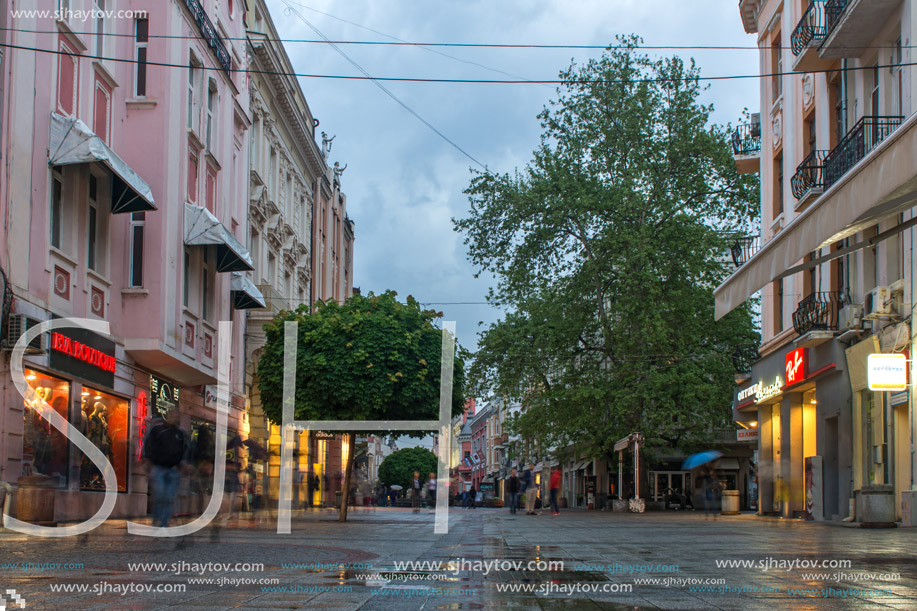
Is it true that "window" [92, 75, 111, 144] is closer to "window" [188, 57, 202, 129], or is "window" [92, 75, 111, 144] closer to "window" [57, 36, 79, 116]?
"window" [57, 36, 79, 116]

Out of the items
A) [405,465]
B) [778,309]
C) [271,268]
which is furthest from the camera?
[405,465]

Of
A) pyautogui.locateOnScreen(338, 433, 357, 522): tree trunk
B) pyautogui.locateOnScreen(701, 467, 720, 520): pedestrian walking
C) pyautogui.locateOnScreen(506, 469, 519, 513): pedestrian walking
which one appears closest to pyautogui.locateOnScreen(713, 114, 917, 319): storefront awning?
pyautogui.locateOnScreen(338, 433, 357, 522): tree trunk

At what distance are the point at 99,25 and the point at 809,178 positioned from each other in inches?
658

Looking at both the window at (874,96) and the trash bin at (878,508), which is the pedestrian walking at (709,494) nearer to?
the trash bin at (878,508)

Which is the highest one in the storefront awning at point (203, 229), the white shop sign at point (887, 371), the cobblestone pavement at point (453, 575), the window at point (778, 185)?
the window at point (778, 185)

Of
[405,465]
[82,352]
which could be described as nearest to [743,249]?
[82,352]

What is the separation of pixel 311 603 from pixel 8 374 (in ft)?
36.9

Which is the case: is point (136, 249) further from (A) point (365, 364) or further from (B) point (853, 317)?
(B) point (853, 317)

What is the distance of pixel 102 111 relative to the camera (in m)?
20.4

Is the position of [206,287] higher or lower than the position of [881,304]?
higher

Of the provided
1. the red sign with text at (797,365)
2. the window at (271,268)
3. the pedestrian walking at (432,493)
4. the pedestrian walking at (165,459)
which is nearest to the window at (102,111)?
the pedestrian walking at (165,459)

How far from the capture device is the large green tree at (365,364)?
915 inches

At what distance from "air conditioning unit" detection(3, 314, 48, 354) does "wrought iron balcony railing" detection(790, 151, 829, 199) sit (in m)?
17.5

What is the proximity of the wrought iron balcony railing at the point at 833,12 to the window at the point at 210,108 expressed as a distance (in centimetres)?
1535
